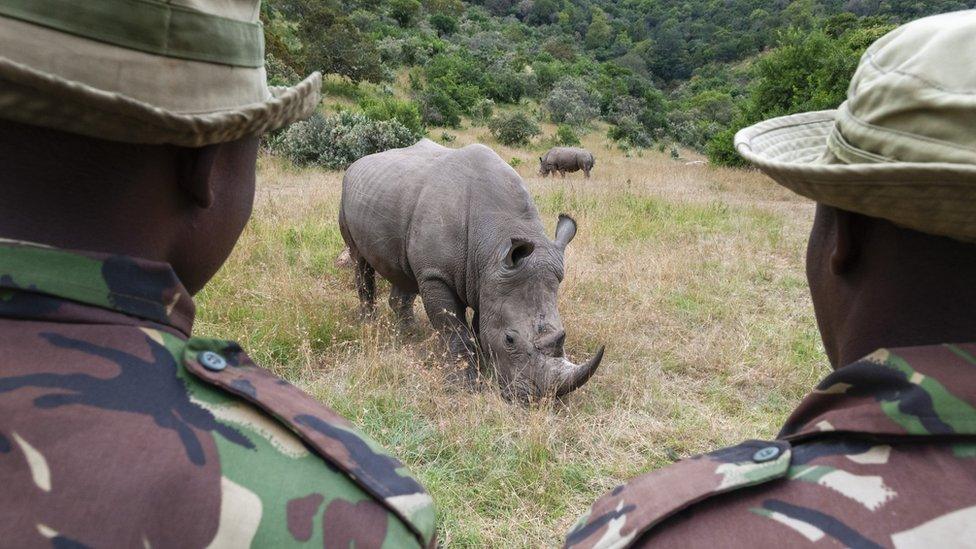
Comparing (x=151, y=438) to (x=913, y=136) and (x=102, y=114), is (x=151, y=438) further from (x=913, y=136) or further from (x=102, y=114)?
(x=913, y=136)

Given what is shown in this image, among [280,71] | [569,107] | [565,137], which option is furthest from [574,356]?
[569,107]

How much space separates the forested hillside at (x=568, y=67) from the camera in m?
19.2

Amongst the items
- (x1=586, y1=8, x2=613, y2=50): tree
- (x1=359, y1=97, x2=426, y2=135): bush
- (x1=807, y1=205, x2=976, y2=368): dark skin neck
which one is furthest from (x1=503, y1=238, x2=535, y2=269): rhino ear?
(x1=586, y1=8, x2=613, y2=50): tree

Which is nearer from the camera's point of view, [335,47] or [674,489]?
[674,489]

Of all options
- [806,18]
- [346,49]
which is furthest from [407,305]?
[806,18]

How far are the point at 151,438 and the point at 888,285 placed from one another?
1.27 m

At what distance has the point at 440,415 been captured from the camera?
4387mm

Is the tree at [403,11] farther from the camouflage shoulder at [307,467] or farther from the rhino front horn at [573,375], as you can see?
the camouflage shoulder at [307,467]

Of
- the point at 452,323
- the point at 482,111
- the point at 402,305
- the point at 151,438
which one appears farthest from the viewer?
the point at 482,111

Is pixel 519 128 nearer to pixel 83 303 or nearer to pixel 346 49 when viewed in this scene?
pixel 346 49

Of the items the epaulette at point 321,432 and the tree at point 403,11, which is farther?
the tree at point 403,11

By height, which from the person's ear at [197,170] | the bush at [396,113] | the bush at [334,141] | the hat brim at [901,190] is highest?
the hat brim at [901,190]

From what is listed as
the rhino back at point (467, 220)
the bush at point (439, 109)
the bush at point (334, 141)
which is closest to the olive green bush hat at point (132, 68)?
the rhino back at point (467, 220)

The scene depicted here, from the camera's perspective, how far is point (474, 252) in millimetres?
4930
